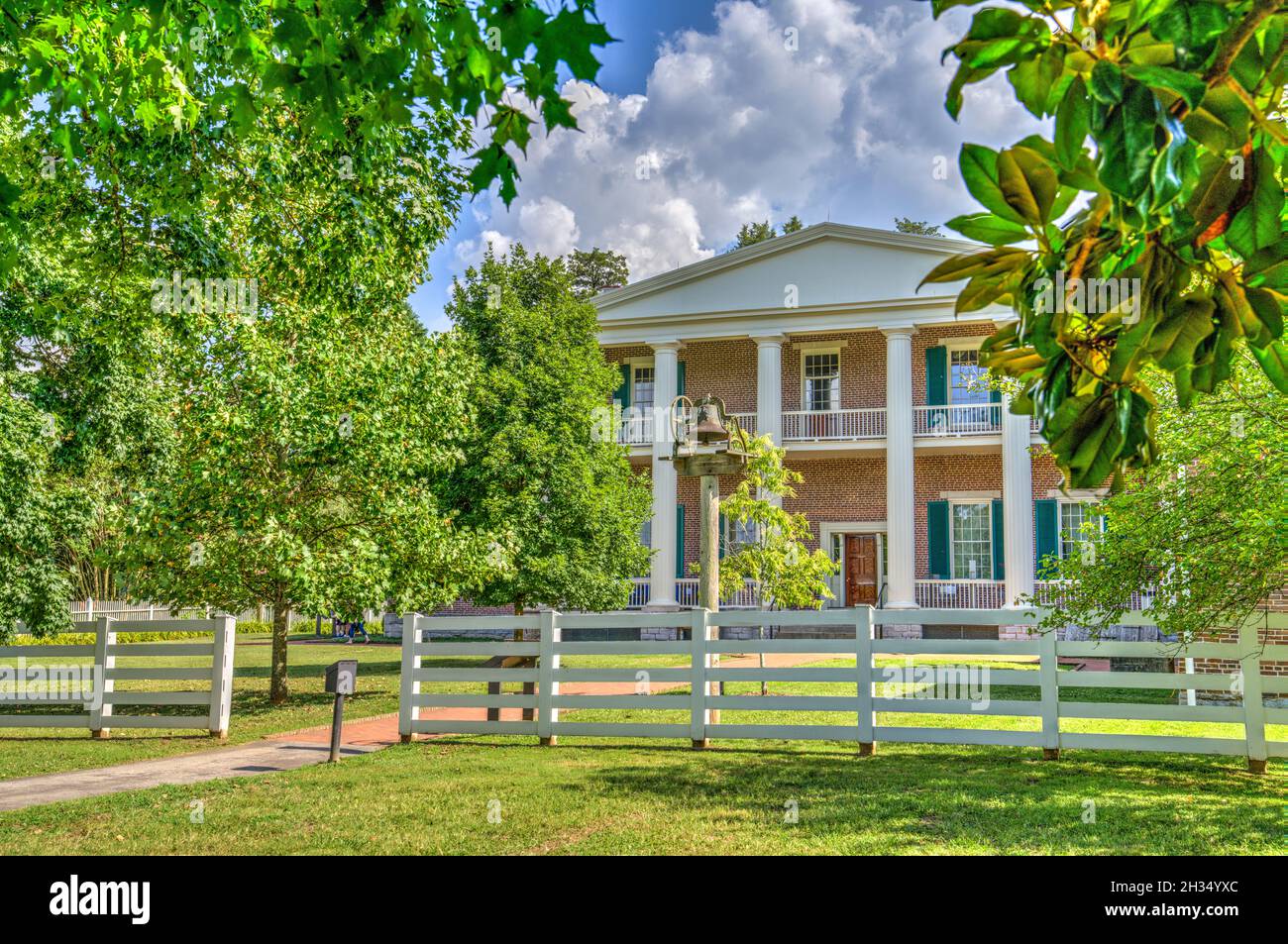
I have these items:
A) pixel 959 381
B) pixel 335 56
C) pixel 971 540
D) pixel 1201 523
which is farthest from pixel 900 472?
pixel 335 56

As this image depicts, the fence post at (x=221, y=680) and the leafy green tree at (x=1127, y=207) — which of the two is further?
the fence post at (x=221, y=680)

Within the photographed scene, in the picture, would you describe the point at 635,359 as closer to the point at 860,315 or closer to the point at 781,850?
the point at 860,315

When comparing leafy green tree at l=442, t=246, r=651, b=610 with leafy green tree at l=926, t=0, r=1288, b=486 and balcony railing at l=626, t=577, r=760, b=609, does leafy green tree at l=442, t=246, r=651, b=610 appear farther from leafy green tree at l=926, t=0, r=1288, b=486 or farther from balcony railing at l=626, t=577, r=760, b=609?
leafy green tree at l=926, t=0, r=1288, b=486

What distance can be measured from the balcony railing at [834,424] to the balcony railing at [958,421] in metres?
1.03

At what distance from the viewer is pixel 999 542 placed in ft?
77.0

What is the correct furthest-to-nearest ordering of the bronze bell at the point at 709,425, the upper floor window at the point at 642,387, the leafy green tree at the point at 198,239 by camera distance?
the upper floor window at the point at 642,387
the bronze bell at the point at 709,425
the leafy green tree at the point at 198,239

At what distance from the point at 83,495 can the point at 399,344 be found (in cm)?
500

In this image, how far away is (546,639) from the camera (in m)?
10.4

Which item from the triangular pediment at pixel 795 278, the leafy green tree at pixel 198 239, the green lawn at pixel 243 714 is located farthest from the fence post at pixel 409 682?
the triangular pediment at pixel 795 278

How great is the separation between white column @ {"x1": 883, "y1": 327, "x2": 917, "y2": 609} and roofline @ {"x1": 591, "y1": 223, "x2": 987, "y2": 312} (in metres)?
2.19

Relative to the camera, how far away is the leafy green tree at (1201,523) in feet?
20.3

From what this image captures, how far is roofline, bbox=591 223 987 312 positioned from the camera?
2369cm

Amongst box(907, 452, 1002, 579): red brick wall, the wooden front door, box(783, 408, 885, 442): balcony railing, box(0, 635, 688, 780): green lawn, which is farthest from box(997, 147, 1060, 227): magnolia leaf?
the wooden front door

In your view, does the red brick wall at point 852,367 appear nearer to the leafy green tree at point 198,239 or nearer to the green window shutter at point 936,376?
the green window shutter at point 936,376
